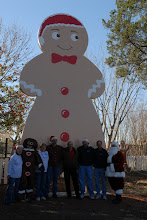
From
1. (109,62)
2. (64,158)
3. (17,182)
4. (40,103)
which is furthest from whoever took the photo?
(109,62)

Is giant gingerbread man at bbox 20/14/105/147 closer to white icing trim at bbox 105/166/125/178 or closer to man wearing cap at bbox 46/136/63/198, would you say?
man wearing cap at bbox 46/136/63/198

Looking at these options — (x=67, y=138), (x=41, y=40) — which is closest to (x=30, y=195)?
(x=67, y=138)

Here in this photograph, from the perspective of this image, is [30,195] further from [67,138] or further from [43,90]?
[43,90]

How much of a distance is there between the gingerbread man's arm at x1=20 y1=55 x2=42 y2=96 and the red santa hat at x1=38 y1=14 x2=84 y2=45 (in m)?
0.85

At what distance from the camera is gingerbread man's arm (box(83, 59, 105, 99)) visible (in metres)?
7.15

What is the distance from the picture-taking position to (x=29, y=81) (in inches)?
259

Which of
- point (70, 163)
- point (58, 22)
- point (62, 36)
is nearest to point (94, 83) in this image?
point (62, 36)

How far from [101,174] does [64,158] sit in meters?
1.08

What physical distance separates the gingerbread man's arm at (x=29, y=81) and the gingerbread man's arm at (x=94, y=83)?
1.57 meters

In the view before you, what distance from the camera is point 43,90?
263 inches

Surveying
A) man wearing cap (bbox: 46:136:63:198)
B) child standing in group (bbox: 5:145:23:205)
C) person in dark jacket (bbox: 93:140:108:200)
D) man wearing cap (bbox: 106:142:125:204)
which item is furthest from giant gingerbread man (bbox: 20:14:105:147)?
man wearing cap (bbox: 106:142:125:204)

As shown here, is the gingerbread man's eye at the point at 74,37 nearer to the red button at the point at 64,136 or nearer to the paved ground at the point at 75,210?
the red button at the point at 64,136

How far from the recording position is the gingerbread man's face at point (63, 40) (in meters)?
6.87

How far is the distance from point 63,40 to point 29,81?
159 centimetres
